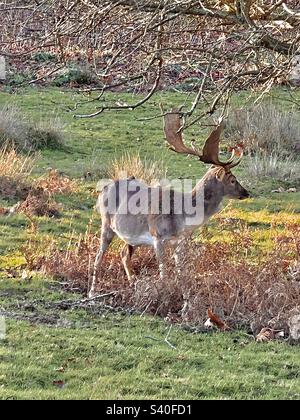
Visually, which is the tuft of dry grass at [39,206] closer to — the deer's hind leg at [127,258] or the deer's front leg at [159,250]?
the deer's hind leg at [127,258]

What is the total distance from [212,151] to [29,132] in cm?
931

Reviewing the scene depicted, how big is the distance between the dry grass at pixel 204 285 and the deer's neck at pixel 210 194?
588mm

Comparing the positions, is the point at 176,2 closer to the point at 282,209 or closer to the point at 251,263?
the point at 251,263

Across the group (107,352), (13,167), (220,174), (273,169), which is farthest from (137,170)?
(107,352)

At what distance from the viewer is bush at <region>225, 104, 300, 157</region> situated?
767 inches

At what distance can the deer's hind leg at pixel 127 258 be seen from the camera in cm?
1045

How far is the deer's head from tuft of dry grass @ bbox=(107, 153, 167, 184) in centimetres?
333

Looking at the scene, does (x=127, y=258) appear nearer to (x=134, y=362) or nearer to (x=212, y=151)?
(x=212, y=151)

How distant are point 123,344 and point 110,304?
1.56 m

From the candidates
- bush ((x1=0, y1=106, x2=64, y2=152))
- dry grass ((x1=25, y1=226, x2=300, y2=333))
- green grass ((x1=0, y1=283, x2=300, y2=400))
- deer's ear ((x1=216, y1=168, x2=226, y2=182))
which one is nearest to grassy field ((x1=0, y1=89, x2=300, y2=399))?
green grass ((x1=0, y1=283, x2=300, y2=400))

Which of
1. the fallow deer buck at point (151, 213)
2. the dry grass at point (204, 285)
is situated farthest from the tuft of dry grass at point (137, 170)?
the dry grass at point (204, 285)

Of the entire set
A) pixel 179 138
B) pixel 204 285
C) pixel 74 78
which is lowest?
pixel 204 285

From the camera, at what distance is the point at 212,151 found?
10.4 m

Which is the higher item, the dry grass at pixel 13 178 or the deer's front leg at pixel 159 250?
the dry grass at pixel 13 178
